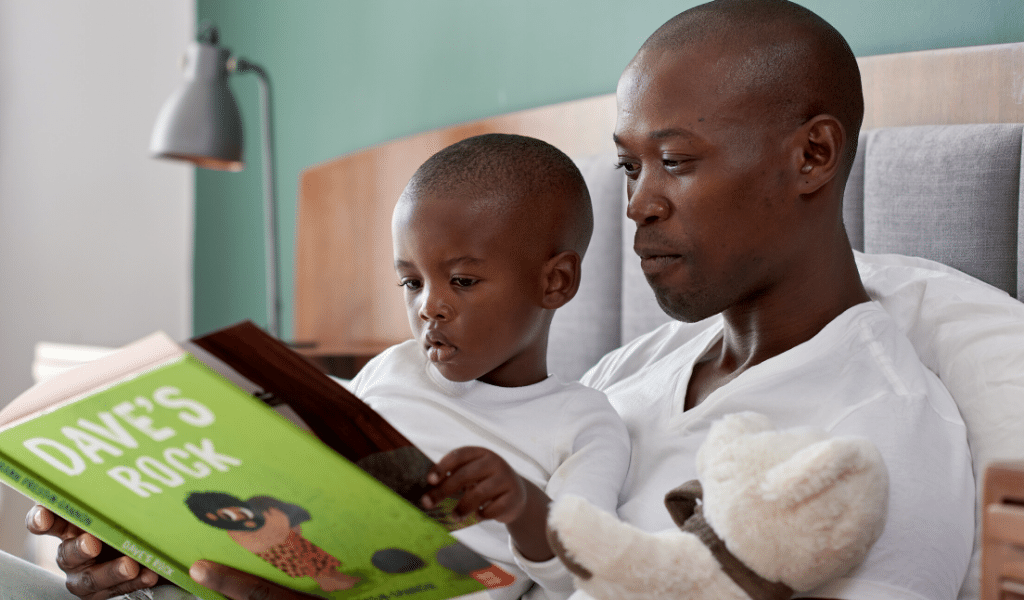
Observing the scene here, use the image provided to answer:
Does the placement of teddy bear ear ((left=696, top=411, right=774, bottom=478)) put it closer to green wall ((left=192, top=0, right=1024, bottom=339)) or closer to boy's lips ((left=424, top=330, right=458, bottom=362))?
boy's lips ((left=424, top=330, right=458, bottom=362))

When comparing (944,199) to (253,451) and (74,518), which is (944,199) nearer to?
(253,451)

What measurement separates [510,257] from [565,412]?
18 cm

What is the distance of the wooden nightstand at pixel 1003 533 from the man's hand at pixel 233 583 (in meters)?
0.60

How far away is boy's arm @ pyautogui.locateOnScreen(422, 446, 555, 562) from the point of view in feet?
2.18

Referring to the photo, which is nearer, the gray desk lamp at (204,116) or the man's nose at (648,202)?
the man's nose at (648,202)

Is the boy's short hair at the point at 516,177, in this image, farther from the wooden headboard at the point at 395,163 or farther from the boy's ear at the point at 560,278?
the wooden headboard at the point at 395,163

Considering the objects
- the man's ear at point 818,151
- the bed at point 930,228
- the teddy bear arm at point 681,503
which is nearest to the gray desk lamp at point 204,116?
the bed at point 930,228

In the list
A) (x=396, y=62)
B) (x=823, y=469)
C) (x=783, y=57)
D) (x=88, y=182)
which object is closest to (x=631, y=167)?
(x=783, y=57)

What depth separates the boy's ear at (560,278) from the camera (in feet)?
3.33

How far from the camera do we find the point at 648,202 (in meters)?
0.94

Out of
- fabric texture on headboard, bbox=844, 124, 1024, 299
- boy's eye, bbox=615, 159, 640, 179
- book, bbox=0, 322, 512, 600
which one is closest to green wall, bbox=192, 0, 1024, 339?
fabric texture on headboard, bbox=844, 124, 1024, 299

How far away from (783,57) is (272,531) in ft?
2.21

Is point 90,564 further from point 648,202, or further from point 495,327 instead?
point 648,202

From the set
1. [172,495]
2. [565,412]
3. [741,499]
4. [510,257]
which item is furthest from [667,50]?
[172,495]
